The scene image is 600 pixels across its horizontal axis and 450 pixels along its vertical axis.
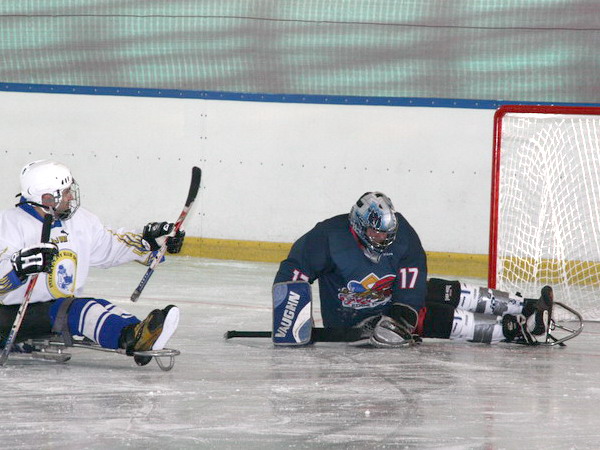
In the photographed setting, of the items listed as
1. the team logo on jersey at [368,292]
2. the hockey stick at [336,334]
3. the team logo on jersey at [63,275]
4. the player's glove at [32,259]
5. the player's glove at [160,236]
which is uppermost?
the player's glove at [160,236]

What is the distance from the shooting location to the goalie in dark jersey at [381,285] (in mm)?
4656

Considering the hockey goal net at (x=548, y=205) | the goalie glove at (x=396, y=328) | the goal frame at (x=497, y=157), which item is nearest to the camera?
the goalie glove at (x=396, y=328)

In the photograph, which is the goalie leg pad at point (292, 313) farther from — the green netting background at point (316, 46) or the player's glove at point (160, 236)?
the green netting background at point (316, 46)

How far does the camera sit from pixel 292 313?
15.1 feet

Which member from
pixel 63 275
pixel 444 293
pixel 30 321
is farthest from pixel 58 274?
pixel 444 293

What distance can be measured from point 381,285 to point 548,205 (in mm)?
1902

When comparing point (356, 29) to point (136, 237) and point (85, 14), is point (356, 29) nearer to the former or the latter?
point (85, 14)

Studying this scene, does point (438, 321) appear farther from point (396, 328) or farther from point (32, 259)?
point (32, 259)

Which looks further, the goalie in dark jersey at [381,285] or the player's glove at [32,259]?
the goalie in dark jersey at [381,285]

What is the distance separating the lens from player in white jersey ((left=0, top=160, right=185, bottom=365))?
12.6 feet

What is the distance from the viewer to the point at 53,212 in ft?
13.4

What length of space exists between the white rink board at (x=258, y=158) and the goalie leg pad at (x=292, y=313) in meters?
3.51

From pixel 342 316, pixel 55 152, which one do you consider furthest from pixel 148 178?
pixel 342 316

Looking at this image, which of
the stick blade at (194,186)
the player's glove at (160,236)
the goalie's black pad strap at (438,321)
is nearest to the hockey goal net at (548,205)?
the goalie's black pad strap at (438,321)
